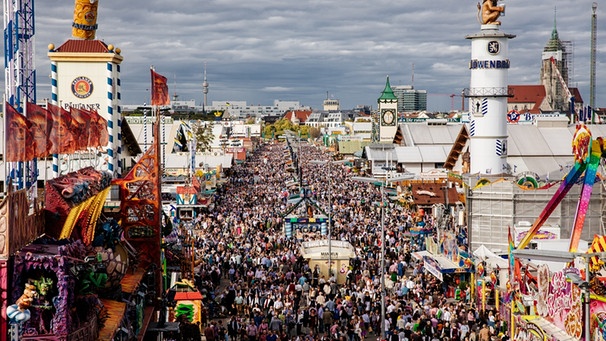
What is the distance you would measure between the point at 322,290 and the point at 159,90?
8.24 meters

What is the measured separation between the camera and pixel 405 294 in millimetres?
28000

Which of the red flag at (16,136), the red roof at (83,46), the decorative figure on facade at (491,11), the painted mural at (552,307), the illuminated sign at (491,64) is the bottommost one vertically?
the painted mural at (552,307)

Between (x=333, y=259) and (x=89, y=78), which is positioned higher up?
(x=89, y=78)

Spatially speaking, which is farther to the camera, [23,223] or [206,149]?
[206,149]

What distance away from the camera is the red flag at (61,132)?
59.4ft

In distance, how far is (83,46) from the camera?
2841cm

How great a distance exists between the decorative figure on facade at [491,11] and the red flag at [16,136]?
33381 millimetres

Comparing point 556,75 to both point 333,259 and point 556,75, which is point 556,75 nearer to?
point 556,75

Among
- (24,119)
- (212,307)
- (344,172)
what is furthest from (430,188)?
(344,172)

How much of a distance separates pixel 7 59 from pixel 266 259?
41.5 ft

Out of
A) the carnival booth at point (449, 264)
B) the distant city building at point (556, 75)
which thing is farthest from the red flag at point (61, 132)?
the distant city building at point (556, 75)

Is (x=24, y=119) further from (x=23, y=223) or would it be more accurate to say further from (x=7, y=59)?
(x=7, y=59)

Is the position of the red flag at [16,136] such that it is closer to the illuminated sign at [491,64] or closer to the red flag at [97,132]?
the red flag at [97,132]

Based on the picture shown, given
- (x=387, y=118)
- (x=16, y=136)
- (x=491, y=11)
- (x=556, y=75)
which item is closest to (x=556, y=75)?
(x=556, y=75)
